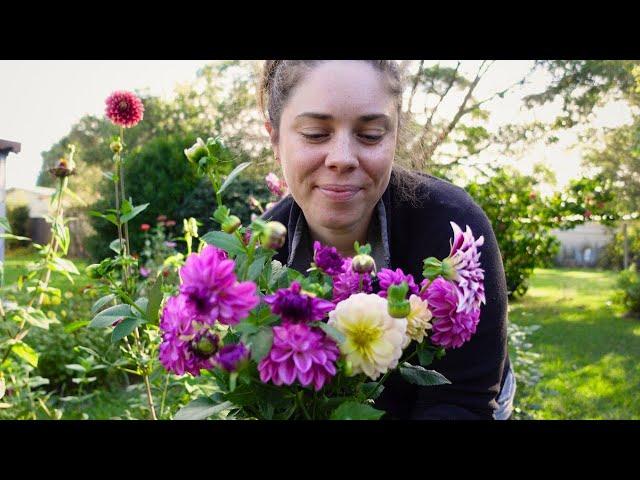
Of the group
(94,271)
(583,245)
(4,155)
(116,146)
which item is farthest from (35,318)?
(583,245)

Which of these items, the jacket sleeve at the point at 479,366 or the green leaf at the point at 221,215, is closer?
the green leaf at the point at 221,215

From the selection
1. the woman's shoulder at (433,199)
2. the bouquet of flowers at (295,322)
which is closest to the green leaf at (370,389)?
the bouquet of flowers at (295,322)

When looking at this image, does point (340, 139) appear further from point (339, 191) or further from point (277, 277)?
point (277, 277)

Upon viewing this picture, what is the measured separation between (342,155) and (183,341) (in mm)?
418

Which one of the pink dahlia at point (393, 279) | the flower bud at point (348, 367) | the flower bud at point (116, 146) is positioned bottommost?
the flower bud at point (348, 367)

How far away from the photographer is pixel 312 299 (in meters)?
0.47

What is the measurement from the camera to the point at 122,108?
1336mm

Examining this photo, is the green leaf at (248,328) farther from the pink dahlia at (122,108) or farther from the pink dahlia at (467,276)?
the pink dahlia at (122,108)

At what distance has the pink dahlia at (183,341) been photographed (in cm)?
49

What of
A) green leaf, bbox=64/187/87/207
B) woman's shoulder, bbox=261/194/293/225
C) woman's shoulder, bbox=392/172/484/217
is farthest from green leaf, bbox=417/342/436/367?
green leaf, bbox=64/187/87/207

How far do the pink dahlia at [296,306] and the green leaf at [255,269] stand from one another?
6 cm
